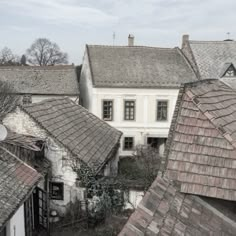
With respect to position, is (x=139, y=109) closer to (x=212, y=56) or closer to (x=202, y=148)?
(x=212, y=56)

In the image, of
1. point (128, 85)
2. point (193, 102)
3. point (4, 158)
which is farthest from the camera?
point (128, 85)

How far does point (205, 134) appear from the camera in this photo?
647 centimetres

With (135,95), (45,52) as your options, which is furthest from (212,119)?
(45,52)

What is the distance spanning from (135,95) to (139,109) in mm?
1122

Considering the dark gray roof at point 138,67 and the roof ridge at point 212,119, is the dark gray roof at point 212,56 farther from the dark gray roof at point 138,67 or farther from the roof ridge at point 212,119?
the roof ridge at point 212,119

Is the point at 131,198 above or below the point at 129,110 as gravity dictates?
below

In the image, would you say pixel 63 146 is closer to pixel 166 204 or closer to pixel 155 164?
pixel 155 164

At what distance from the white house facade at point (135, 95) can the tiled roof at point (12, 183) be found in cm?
1524

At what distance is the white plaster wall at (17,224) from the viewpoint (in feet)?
28.9

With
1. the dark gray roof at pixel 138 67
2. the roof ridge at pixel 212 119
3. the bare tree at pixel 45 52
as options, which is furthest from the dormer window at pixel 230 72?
the bare tree at pixel 45 52

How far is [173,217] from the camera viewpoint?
5492 millimetres

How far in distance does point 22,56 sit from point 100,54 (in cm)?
5892

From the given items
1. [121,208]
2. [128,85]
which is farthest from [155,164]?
[128,85]

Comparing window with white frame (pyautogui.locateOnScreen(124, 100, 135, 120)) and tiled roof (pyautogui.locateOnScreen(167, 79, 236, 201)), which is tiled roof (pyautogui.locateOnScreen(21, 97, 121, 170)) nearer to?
window with white frame (pyautogui.locateOnScreen(124, 100, 135, 120))
